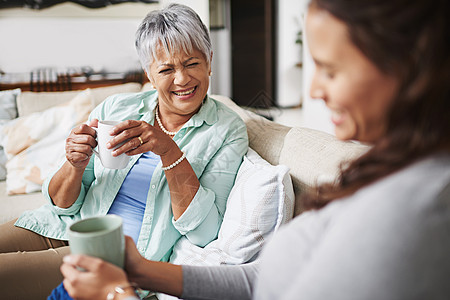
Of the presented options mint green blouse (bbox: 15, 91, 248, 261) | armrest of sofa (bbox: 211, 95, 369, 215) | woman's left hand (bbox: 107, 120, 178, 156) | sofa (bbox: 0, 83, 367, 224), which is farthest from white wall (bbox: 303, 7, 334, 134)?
woman's left hand (bbox: 107, 120, 178, 156)

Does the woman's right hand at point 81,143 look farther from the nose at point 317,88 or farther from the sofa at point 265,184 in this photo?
the nose at point 317,88

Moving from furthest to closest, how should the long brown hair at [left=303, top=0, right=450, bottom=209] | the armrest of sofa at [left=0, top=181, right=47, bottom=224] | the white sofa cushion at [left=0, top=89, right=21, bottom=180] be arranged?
the white sofa cushion at [left=0, top=89, right=21, bottom=180] < the armrest of sofa at [left=0, top=181, right=47, bottom=224] < the long brown hair at [left=303, top=0, right=450, bottom=209]

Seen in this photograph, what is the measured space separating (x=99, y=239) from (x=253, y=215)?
0.55m

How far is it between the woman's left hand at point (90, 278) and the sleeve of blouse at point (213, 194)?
1.87 feet

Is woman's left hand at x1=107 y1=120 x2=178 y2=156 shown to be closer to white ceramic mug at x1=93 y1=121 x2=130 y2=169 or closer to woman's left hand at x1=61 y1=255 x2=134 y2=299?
white ceramic mug at x1=93 y1=121 x2=130 y2=169

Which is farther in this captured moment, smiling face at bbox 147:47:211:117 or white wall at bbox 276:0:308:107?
white wall at bbox 276:0:308:107

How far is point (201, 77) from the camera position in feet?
4.45

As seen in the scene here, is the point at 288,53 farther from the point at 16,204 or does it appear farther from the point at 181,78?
the point at 181,78

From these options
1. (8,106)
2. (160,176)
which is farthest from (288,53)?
(160,176)

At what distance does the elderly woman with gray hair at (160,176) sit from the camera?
119 cm

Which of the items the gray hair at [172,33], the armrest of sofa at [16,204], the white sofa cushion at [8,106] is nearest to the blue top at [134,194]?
the gray hair at [172,33]

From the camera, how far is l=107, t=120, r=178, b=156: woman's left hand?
1.08 m

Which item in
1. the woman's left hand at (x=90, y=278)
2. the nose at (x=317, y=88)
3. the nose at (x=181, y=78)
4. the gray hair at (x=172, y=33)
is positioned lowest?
the woman's left hand at (x=90, y=278)

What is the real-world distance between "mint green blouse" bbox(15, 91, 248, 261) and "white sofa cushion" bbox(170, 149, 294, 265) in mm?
99
